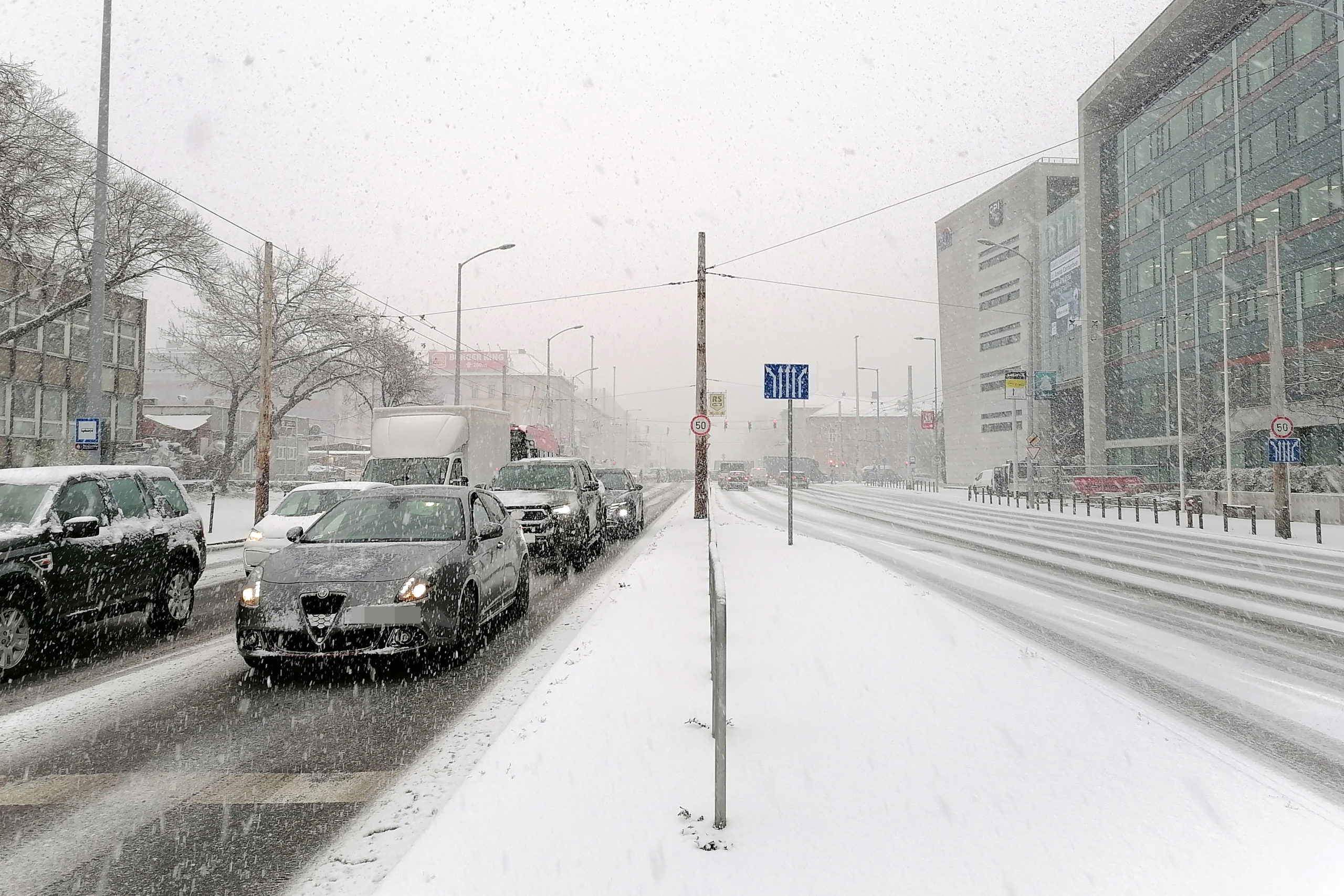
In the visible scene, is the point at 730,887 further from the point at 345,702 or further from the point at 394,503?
the point at 394,503

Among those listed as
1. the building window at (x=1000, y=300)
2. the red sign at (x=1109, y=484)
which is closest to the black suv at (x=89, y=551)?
the red sign at (x=1109, y=484)

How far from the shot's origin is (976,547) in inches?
659

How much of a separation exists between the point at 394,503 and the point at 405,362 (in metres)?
34.1

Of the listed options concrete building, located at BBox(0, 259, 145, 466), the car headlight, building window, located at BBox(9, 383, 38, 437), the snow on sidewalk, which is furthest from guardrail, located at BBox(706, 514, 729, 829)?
building window, located at BBox(9, 383, 38, 437)

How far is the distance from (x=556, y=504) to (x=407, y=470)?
637 cm

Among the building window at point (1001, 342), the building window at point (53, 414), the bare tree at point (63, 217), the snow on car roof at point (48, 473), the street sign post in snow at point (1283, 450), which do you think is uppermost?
the building window at point (1001, 342)

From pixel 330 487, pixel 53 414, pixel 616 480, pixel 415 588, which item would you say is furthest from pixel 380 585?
pixel 53 414

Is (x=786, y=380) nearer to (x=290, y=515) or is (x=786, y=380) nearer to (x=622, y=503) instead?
(x=622, y=503)

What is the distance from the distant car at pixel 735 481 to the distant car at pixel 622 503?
3320 centimetres

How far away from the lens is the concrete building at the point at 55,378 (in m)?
32.6

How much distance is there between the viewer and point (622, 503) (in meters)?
19.5

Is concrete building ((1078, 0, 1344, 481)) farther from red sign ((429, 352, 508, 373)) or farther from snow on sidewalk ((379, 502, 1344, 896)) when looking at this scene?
red sign ((429, 352, 508, 373))

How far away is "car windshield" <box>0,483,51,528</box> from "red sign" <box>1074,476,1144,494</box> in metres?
37.4

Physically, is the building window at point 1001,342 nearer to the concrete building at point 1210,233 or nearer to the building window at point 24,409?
the concrete building at point 1210,233
